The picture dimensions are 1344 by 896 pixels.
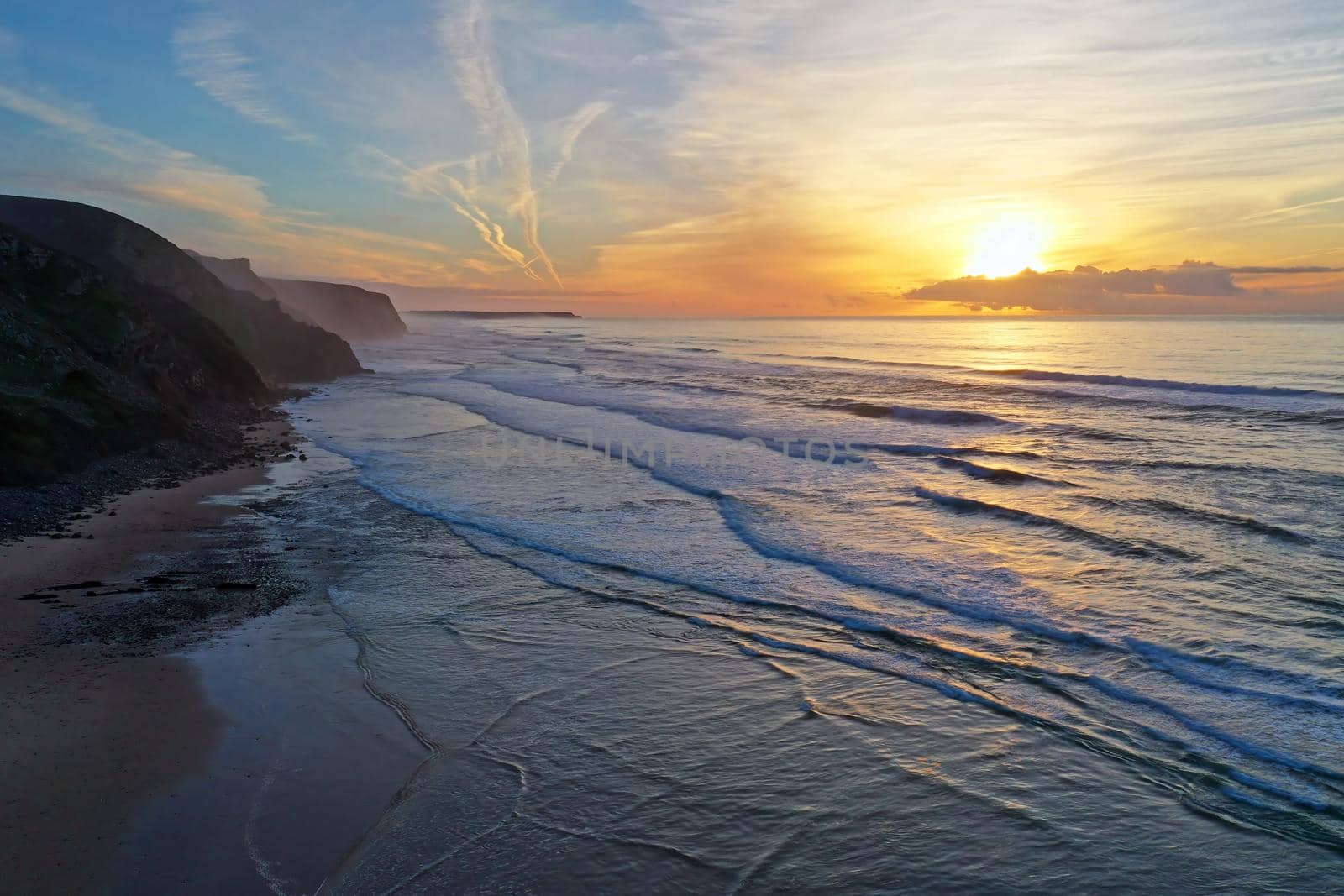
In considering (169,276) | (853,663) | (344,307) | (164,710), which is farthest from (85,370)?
(344,307)

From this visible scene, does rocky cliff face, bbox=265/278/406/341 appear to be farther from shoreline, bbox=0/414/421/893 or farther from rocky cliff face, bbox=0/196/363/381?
shoreline, bbox=0/414/421/893

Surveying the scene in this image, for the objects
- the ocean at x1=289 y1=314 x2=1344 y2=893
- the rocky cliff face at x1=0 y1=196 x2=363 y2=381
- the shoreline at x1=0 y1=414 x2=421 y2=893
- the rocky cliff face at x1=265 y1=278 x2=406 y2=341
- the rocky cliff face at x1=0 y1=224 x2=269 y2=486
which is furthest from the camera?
the rocky cliff face at x1=265 y1=278 x2=406 y2=341

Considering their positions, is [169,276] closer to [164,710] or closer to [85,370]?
[85,370]

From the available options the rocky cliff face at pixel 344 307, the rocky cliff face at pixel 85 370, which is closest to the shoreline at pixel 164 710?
the rocky cliff face at pixel 85 370

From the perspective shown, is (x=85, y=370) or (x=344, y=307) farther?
(x=344, y=307)

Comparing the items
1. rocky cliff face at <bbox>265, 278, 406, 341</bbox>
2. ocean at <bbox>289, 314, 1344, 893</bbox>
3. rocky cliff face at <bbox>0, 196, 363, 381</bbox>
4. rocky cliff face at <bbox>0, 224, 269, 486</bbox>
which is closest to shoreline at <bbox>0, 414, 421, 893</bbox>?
ocean at <bbox>289, 314, 1344, 893</bbox>

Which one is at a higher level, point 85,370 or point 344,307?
point 344,307

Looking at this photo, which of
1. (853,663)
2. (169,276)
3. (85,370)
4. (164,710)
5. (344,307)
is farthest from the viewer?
(344,307)
